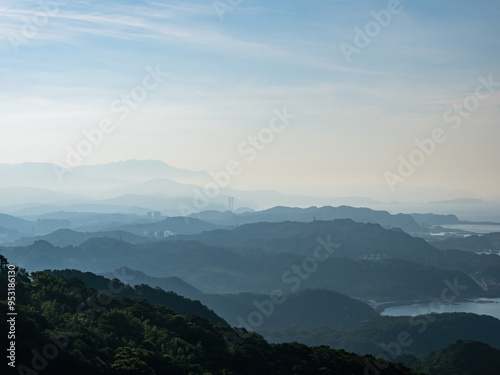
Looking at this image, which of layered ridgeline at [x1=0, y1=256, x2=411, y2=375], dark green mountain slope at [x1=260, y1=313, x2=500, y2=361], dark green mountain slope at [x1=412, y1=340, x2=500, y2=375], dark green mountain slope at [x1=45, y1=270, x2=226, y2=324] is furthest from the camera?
dark green mountain slope at [x1=260, y1=313, x2=500, y2=361]

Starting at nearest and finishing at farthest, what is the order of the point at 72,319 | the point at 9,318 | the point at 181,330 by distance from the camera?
the point at 9,318 → the point at 72,319 → the point at 181,330

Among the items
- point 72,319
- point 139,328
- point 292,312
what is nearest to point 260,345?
point 139,328

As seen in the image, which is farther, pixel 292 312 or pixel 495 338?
pixel 292 312

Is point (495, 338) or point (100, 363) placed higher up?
point (100, 363)

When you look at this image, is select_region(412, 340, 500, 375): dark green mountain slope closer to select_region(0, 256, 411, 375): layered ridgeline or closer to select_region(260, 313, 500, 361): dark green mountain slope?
select_region(260, 313, 500, 361): dark green mountain slope

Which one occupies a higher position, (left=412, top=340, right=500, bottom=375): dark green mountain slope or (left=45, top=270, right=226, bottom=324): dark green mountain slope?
(left=45, top=270, right=226, bottom=324): dark green mountain slope

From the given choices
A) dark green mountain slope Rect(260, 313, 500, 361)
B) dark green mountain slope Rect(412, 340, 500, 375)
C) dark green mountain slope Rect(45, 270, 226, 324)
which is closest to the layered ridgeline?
dark green mountain slope Rect(45, 270, 226, 324)

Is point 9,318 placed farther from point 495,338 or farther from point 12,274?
point 495,338

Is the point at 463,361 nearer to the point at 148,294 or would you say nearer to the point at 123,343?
the point at 148,294

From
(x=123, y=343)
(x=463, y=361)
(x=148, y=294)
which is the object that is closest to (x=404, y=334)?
(x=463, y=361)

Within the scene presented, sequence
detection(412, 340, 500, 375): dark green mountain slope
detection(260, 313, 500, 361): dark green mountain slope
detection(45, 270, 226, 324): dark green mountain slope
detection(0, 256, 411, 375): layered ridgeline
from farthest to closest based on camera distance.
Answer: detection(260, 313, 500, 361): dark green mountain slope, detection(412, 340, 500, 375): dark green mountain slope, detection(45, 270, 226, 324): dark green mountain slope, detection(0, 256, 411, 375): layered ridgeline
